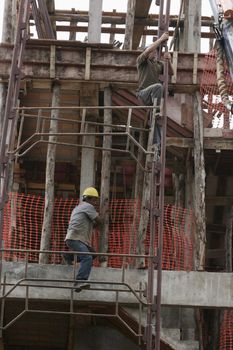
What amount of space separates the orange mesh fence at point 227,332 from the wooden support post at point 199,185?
2615 mm

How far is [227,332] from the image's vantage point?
16.2m

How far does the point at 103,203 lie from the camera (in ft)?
47.7

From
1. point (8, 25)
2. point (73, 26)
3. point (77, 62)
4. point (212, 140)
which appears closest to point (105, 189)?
point (77, 62)

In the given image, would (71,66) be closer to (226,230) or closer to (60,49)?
(60,49)

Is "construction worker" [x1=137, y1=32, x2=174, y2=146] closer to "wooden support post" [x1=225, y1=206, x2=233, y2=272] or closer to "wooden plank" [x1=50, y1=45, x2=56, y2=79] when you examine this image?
"wooden plank" [x1=50, y1=45, x2=56, y2=79]

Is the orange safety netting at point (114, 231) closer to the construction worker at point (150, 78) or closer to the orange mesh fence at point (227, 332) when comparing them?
the orange mesh fence at point (227, 332)

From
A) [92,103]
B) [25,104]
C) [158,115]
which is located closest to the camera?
[158,115]

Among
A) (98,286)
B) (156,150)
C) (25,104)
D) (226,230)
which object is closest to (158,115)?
(156,150)

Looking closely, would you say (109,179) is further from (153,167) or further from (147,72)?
(153,167)

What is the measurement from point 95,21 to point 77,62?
132cm

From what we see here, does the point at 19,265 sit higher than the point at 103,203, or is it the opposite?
the point at 103,203

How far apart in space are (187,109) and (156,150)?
4.60 metres

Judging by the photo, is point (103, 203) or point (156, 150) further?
point (103, 203)

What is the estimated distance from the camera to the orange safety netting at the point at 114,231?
47.7 feet
